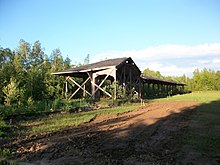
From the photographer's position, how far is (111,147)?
543cm

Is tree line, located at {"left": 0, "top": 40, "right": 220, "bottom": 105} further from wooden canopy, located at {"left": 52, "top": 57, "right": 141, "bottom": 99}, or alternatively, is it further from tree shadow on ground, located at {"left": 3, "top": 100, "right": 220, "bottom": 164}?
tree shadow on ground, located at {"left": 3, "top": 100, "right": 220, "bottom": 164}

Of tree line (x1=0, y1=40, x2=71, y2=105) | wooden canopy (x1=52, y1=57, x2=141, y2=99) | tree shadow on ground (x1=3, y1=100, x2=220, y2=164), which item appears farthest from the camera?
wooden canopy (x1=52, y1=57, x2=141, y2=99)

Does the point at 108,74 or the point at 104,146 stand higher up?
the point at 108,74

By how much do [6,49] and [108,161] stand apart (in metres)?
27.5

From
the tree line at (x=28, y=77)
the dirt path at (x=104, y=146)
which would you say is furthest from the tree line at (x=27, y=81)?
the dirt path at (x=104, y=146)

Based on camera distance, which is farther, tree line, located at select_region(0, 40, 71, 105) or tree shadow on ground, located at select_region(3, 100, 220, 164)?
tree line, located at select_region(0, 40, 71, 105)

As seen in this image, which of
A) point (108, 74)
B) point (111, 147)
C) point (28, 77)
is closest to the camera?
point (111, 147)

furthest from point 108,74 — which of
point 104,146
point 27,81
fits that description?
point 104,146

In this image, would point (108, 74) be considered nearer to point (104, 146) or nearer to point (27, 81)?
point (27, 81)

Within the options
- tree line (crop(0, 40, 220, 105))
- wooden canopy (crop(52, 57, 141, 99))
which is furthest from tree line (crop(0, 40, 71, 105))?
wooden canopy (crop(52, 57, 141, 99))

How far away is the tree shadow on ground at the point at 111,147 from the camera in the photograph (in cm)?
459

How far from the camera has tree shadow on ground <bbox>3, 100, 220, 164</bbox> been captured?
4.59 m

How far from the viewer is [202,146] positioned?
5309 mm

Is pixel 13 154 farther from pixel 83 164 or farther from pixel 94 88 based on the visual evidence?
pixel 94 88
